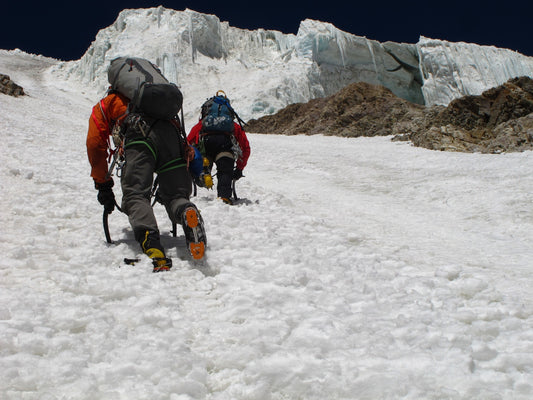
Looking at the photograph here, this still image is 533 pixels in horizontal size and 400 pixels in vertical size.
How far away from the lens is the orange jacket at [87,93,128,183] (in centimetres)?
332

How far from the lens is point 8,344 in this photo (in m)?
1.74

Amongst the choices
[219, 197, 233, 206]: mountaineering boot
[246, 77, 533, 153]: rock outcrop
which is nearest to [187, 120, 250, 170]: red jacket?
[219, 197, 233, 206]: mountaineering boot

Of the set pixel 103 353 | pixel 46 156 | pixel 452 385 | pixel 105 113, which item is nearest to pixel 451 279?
pixel 452 385

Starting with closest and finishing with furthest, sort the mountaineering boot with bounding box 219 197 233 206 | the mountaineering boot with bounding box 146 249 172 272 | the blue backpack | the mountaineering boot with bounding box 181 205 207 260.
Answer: the mountaineering boot with bounding box 146 249 172 272 < the mountaineering boot with bounding box 181 205 207 260 < the mountaineering boot with bounding box 219 197 233 206 < the blue backpack

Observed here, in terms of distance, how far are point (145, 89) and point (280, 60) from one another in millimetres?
45098

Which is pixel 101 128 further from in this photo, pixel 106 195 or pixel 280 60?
pixel 280 60

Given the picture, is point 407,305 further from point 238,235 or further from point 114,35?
point 114,35

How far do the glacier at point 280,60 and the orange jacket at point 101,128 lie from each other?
3776 cm

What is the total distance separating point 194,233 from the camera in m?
3.02

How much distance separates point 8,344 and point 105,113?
2.11m

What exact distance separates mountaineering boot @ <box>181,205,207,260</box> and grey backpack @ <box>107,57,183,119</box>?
860mm

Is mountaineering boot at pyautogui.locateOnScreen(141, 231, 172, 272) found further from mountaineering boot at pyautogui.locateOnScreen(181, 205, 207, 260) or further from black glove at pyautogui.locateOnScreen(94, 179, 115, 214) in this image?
black glove at pyautogui.locateOnScreen(94, 179, 115, 214)

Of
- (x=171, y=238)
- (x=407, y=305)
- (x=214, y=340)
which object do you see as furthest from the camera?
(x=171, y=238)

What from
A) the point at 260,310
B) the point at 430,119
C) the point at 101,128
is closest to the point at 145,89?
the point at 101,128
